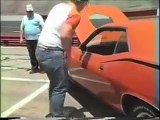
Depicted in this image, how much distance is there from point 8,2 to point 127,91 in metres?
30.7

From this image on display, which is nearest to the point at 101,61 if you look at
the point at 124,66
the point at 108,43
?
the point at 124,66

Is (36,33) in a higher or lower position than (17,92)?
higher

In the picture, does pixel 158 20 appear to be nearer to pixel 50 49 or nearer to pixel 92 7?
pixel 50 49

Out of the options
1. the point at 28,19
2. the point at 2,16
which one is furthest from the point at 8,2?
the point at 28,19

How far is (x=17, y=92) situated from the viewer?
7.55 metres

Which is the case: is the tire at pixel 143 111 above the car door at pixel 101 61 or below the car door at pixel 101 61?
below

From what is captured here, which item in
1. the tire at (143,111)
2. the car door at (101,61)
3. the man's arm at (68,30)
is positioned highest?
the man's arm at (68,30)

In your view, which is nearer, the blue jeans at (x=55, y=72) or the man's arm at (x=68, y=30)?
the man's arm at (x=68, y=30)

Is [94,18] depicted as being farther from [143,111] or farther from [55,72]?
[143,111]

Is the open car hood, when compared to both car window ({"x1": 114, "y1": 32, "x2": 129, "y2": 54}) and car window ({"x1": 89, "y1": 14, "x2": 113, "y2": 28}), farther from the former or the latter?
car window ({"x1": 114, "y1": 32, "x2": 129, "y2": 54})

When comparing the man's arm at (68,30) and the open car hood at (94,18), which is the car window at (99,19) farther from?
the man's arm at (68,30)

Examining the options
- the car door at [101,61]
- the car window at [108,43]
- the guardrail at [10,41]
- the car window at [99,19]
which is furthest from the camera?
the guardrail at [10,41]

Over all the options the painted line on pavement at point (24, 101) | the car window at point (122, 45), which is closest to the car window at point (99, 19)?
the painted line on pavement at point (24, 101)

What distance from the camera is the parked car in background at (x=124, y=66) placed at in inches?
175
